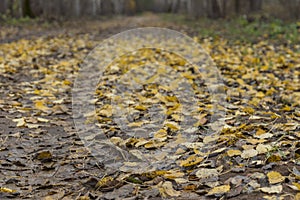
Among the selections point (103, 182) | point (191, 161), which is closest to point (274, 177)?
point (191, 161)

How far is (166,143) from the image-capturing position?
11.4ft

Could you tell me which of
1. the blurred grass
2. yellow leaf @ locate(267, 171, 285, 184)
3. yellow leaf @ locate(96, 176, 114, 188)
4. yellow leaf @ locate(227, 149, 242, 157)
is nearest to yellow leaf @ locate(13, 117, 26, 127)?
yellow leaf @ locate(96, 176, 114, 188)

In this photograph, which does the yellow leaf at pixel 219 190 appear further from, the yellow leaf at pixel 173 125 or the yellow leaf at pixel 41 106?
the yellow leaf at pixel 41 106

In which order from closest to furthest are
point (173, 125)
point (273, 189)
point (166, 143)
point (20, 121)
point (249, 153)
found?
point (273, 189), point (249, 153), point (166, 143), point (173, 125), point (20, 121)

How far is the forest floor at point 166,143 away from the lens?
2629 millimetres

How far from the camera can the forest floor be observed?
8.62 ft

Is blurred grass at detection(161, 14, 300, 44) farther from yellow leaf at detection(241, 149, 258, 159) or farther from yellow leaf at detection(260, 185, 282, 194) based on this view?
yellow leaf at detection(260, 185, 282, 194)

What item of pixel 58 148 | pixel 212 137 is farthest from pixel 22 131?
pixel 212 137

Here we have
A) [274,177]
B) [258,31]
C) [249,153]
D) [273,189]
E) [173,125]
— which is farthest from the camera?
[258,31]

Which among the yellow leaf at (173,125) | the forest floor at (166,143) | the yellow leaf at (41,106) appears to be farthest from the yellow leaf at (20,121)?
the yellow leaf at (173,125)

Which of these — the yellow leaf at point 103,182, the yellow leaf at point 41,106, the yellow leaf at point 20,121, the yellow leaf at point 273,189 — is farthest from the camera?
the yellow leaf at point 41,106

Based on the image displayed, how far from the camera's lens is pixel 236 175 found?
272 cm

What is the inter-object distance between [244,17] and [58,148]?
11.3 m

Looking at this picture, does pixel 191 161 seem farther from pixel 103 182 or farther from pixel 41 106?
pixel 41 106
